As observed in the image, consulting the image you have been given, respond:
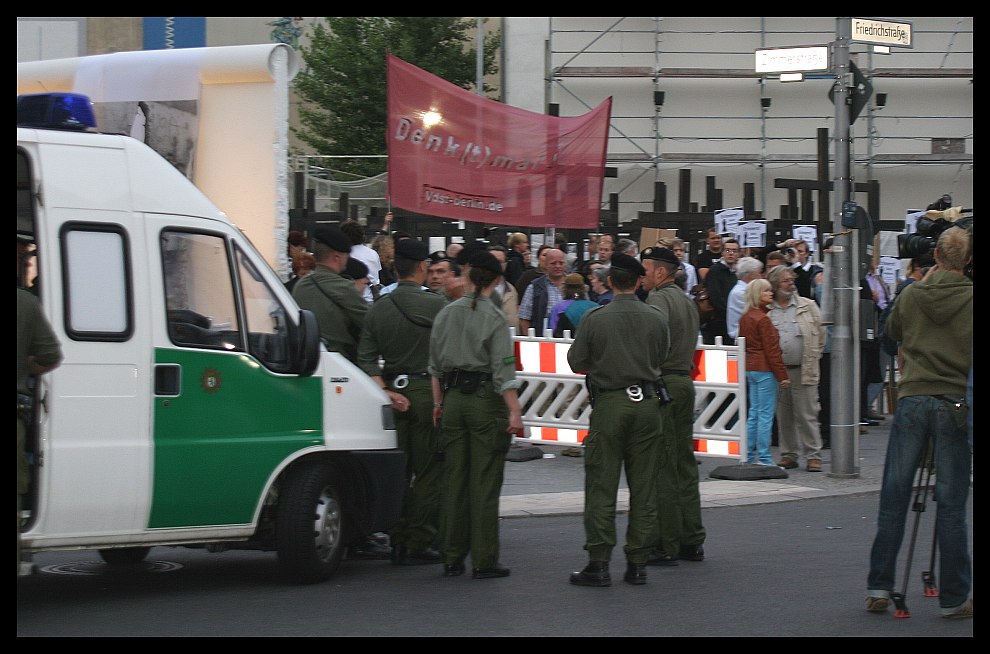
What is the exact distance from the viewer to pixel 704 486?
12672 mm

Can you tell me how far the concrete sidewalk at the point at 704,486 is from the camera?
1160 centimetres

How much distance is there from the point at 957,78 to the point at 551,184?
19851mm

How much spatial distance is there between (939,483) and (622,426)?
1.88m

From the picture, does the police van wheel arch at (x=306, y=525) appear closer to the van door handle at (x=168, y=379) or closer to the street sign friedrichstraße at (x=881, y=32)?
the van door handle at (x=168, y=379)

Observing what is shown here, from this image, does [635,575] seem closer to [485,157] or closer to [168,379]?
[168,379]

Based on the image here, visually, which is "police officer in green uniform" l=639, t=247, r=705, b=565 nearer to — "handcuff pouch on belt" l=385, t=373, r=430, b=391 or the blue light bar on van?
"handcuff pouch on belt" l=385, t=373, r=430, b=391

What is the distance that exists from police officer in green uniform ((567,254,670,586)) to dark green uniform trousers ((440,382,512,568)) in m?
0.52

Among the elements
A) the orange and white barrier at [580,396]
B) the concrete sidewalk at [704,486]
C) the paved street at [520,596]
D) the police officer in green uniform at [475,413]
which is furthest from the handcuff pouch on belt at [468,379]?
the orange and white barrier at [580,396]

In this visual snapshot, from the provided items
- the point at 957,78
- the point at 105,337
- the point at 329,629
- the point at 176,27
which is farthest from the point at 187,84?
the point at 957,78

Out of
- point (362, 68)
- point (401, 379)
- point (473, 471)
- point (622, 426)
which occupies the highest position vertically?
point (362, 68)

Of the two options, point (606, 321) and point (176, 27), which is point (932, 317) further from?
point (176, 27)

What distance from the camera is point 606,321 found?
27.2 ft

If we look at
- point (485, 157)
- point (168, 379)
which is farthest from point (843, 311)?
point (168, 379)

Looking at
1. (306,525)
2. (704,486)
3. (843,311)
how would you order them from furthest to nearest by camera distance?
(843,311) → (704,486) → (306,525)
